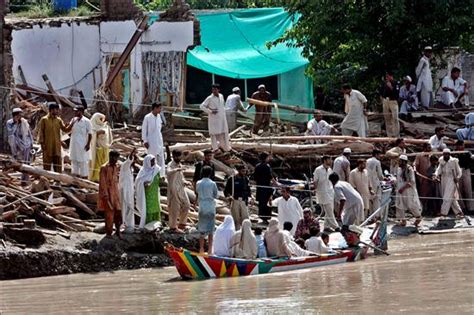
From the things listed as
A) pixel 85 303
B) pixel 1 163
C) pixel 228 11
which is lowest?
pixel 85 303

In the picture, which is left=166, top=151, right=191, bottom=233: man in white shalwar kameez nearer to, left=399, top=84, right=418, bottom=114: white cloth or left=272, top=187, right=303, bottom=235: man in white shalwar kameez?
left=272, top=187, right=303, bottom=235: man in white shalwar kameez

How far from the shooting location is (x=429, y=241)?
22.2 m

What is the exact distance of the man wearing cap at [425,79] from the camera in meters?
26.8

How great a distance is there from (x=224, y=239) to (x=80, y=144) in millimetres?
3785

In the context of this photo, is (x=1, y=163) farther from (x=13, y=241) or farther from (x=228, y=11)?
(x=228, y=11)

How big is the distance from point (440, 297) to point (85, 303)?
13.9 feet

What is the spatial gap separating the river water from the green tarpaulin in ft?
35.3

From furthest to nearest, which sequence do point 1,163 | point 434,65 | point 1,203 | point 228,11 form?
point 228,11, point 434,65, point 1,163, point 1,203

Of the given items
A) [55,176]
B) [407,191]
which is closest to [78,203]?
[55,176]

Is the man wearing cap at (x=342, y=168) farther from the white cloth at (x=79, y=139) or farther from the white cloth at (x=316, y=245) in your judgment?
the white cloth at (x=79, y=139)

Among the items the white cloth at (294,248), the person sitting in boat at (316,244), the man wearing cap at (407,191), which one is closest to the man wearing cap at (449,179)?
the man wearing cap at (407,191)

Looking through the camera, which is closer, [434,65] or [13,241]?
[13,241]

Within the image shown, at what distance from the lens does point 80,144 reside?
70.8 feet

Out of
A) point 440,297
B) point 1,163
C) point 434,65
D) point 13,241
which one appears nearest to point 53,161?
point 1,163
